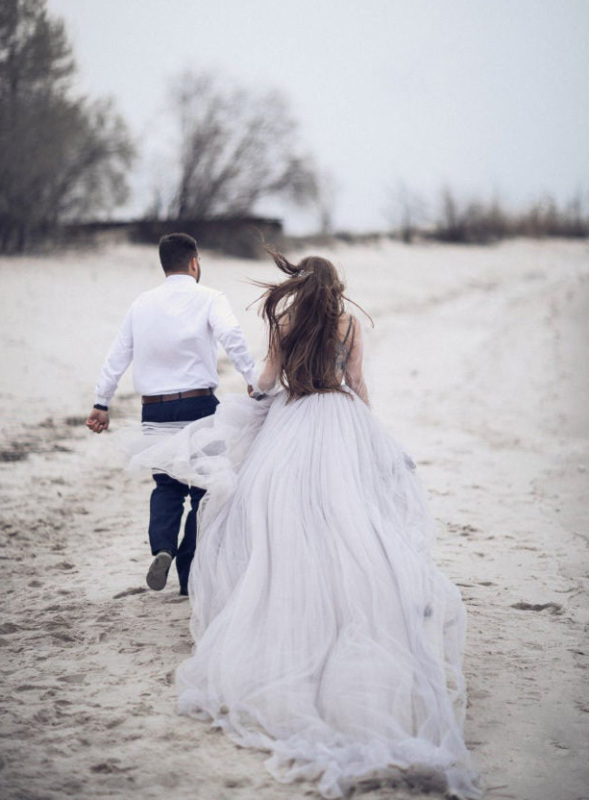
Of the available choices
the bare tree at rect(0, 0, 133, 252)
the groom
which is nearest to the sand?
the groom

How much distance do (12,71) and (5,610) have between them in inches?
594

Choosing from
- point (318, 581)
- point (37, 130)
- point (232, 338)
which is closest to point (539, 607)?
point (318, 581)

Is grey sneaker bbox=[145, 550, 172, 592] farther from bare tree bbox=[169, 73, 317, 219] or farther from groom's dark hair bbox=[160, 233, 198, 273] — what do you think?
bare tree bbox=[169, 73, 317, 219]

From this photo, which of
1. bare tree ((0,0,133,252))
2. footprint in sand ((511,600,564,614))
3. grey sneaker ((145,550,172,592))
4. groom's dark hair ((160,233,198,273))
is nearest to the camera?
grey sneaker ((145,550,172,592))

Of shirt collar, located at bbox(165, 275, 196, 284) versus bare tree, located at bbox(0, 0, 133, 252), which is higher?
bare tree, located at bbox(0, 0, 133, 252)

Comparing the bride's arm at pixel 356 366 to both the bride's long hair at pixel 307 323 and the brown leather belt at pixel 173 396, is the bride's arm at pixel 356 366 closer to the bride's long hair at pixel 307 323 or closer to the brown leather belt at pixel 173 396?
the bride's long hair at pixel 307 323

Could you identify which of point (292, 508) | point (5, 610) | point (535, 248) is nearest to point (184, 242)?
point (292, 508)

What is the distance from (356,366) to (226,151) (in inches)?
734

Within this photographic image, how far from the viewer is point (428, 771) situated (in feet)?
9.92

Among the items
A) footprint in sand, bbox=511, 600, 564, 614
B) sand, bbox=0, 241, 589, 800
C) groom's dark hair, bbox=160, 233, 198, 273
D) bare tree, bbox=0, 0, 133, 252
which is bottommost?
footprint in sand, bbox=511, 600, 564, 614

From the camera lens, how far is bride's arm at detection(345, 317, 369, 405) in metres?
4.25

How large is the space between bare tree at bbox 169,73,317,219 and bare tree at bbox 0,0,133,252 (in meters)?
2.61

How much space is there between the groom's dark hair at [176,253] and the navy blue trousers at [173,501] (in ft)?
2.62

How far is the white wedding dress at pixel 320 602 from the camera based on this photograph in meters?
3.17
